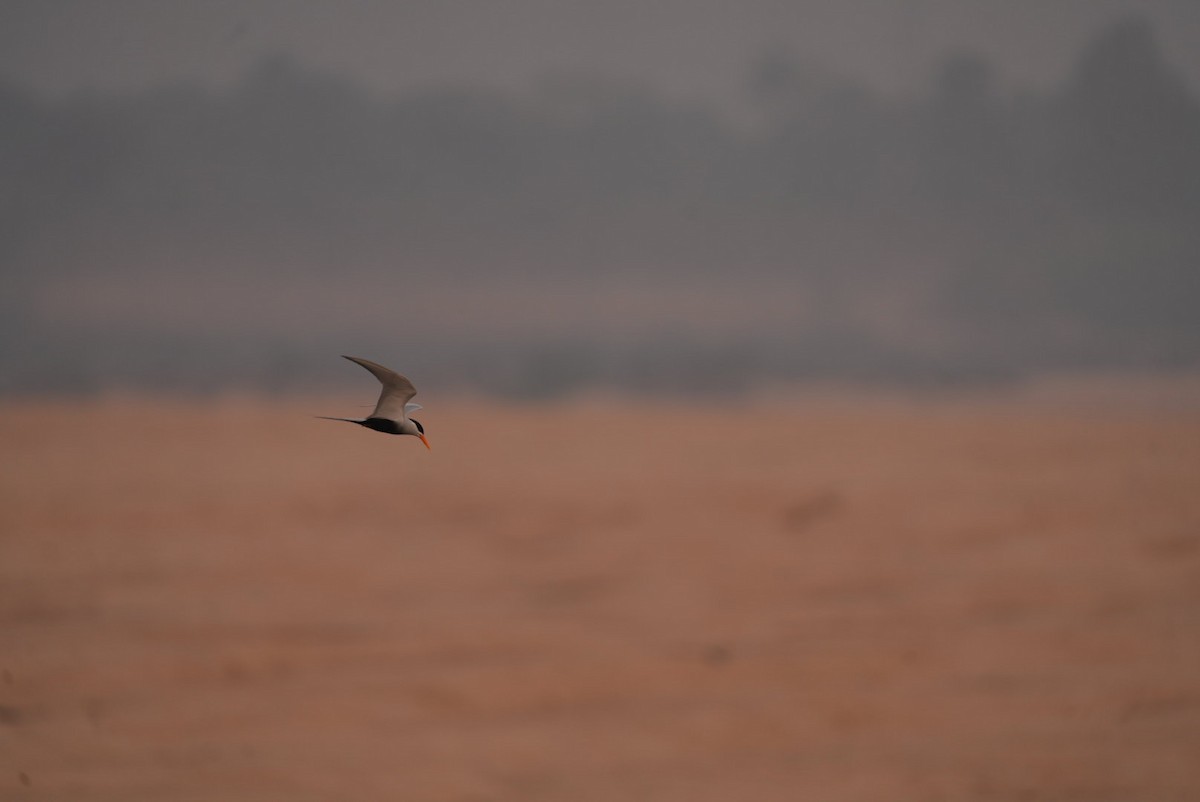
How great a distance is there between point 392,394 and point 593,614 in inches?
561

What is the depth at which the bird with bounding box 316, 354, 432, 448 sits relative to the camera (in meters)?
1.71

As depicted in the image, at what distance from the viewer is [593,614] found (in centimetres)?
1582

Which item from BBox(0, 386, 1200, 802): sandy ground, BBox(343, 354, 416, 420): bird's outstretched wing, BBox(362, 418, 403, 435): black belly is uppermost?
BBox(0, 386, 1200, 802): sandy ground

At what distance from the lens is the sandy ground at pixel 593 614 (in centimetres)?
1083

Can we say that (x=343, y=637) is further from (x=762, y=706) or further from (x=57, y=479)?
(x=57, y=479)

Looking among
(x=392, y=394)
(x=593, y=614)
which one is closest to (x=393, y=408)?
(x=392, y=394)

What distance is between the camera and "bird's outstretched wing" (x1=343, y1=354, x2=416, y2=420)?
1.73m

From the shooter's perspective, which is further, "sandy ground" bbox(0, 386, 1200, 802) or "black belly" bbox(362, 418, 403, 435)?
"sandy ground" bbox(0, 386, 1200, 802)

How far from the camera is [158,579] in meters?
16.3

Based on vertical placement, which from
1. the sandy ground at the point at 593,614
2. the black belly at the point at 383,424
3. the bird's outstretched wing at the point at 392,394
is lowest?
the black belly at the point at 383,424

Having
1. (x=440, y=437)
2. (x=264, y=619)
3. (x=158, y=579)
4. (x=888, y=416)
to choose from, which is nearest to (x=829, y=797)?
(x=264, y=619)

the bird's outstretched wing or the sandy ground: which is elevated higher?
the sandy ground

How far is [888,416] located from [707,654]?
17863 mm

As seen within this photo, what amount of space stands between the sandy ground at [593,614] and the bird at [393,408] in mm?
111
